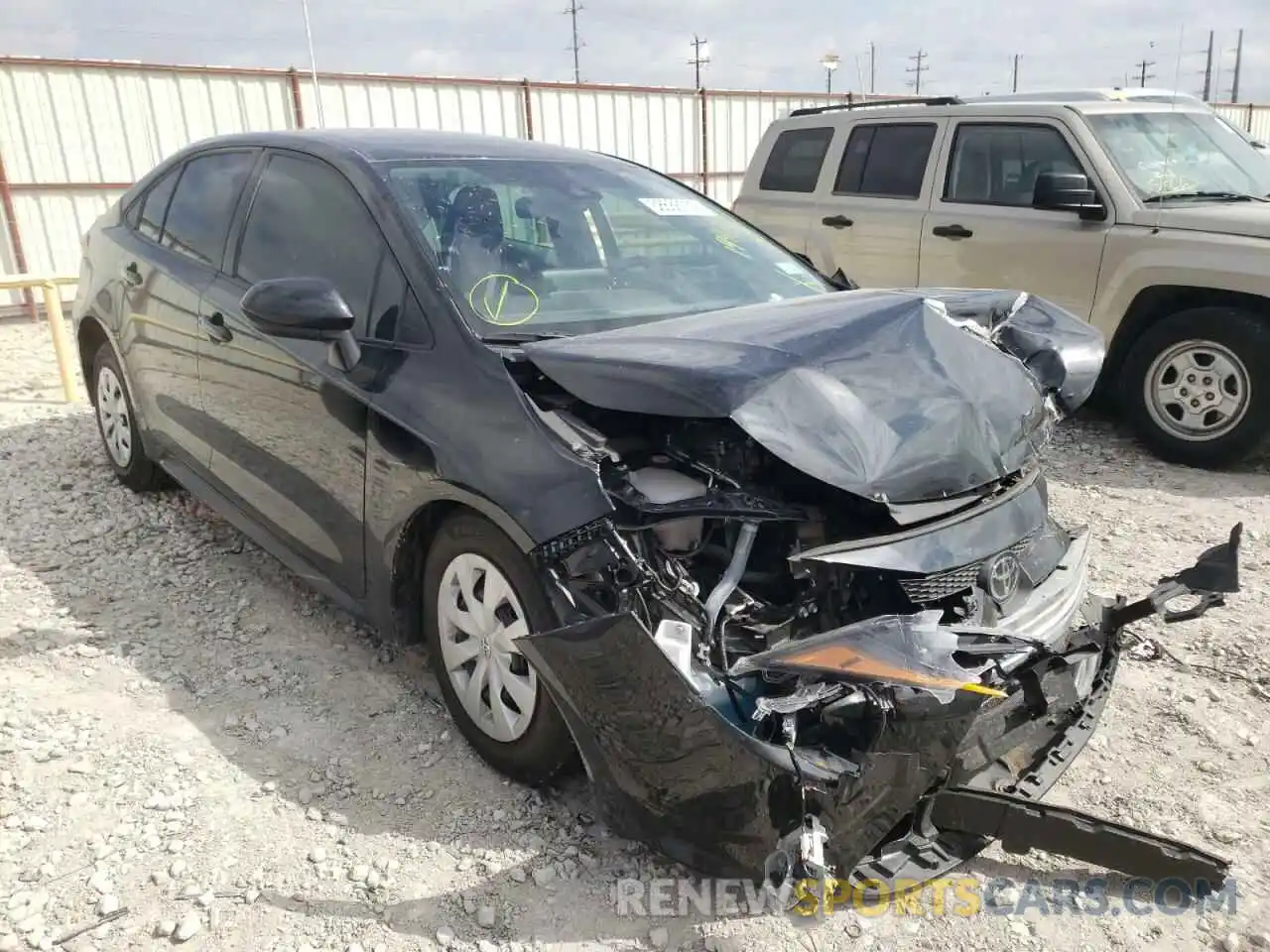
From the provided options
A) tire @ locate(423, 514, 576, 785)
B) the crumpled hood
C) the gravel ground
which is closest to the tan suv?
the gravel ground

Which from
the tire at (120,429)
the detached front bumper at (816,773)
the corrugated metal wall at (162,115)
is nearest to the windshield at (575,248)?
the detached front bumper at (816,773)

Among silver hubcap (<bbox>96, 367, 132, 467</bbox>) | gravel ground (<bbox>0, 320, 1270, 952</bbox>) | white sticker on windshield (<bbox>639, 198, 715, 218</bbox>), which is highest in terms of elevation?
white sticker on windshield (<bbox>639, 198, 715, 218</bbox>)

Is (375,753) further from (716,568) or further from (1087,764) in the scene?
(1087,764)

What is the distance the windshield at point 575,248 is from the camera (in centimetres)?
298

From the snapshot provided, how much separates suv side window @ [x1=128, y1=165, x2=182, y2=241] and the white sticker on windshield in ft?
7.48

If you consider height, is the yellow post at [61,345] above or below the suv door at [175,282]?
below

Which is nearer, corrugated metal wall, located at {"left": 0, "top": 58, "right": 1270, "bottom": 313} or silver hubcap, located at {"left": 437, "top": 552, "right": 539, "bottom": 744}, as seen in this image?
silver hubcap, located at {"left": 437, "top": 552, "right": 539, "bottom": 744}

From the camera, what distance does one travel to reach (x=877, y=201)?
22.6 feet

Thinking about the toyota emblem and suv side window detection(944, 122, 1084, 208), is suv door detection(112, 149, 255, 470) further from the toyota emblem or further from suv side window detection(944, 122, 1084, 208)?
suv side window detection(944, 122, 1084, 208)

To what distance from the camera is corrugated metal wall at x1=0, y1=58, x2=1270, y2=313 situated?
1120cm

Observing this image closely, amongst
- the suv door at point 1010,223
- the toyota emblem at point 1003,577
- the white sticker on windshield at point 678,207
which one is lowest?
the toyota emblem at point 1003,577

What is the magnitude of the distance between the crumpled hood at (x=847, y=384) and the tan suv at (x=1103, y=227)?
300 cm

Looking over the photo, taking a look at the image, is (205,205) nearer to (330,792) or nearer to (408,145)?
(408,145)

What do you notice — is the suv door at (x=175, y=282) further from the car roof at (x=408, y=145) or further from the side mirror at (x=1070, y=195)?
the side mirror at (x=1070, y=195)
